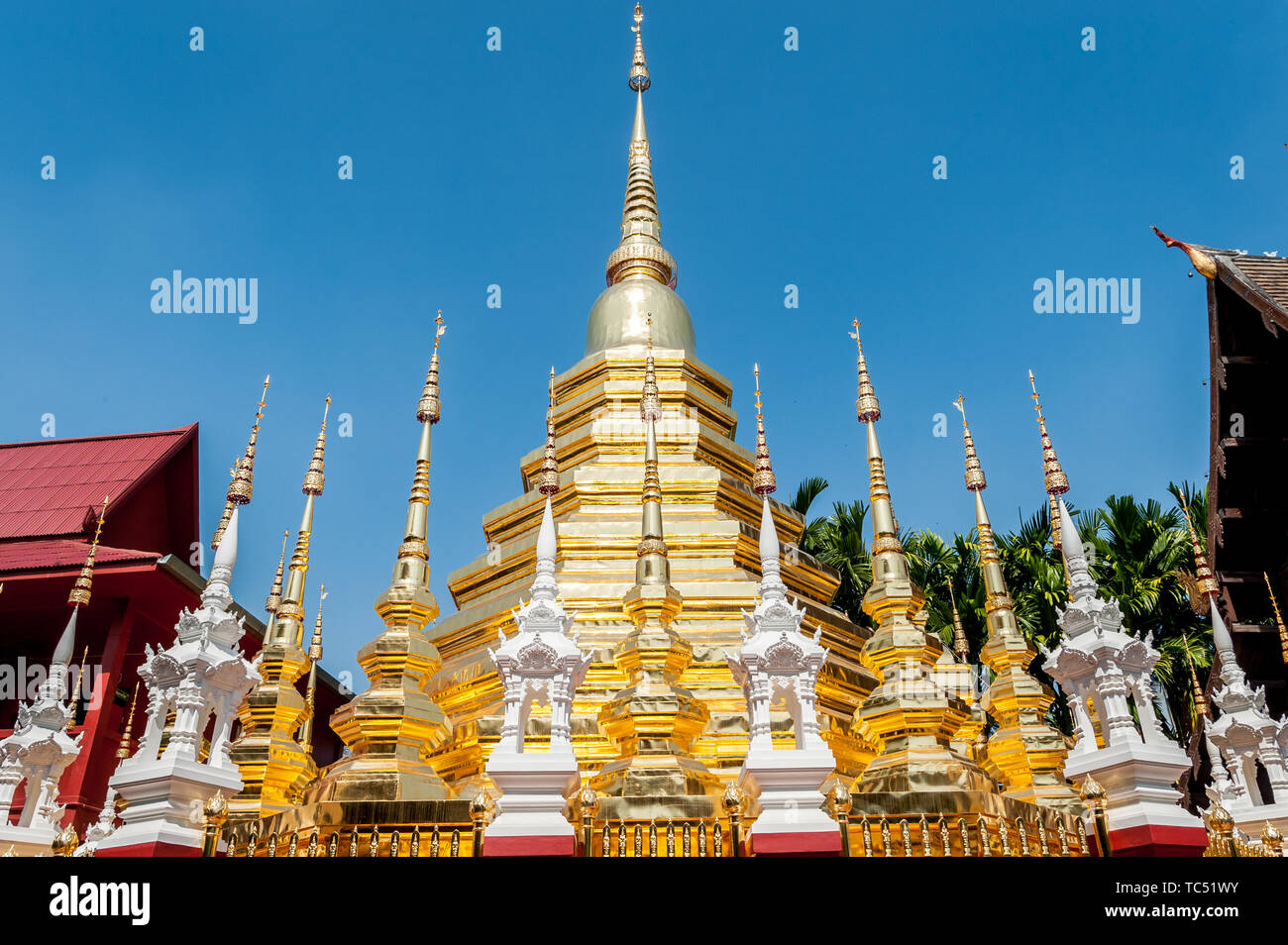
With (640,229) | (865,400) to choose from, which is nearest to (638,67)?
(640,229)

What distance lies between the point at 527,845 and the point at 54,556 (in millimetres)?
12123

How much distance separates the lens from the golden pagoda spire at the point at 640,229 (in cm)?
1970

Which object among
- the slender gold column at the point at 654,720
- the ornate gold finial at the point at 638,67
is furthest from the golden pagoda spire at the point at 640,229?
the slender gold column at the point at 654,720

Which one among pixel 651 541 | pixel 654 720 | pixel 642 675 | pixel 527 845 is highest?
pixel 651 541

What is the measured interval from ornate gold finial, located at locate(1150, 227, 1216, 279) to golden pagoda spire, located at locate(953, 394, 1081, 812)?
18.5 feet

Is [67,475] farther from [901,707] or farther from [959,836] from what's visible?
[959,836]

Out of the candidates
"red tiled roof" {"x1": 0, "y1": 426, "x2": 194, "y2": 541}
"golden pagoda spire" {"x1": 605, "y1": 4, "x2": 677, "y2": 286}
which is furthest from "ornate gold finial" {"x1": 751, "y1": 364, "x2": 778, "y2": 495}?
"red tiled roof" {"x1": 0, "y1": 426, "x2": 194, "y2": 541}

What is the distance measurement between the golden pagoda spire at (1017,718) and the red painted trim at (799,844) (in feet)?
15.9

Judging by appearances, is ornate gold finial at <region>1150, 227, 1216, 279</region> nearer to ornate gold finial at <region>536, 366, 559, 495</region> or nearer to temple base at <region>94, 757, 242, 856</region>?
ornate gold finial at <region>536, 366, 559, 495</region>

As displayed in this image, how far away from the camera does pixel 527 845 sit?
7.18m

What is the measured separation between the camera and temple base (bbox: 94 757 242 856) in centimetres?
734
